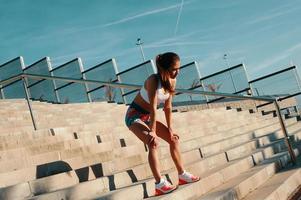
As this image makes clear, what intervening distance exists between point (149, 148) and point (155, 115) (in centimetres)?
34

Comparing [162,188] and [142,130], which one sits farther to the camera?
[142,130]

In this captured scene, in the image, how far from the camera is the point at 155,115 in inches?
161

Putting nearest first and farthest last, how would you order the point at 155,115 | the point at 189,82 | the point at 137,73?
the point at 155,115 < the point at 189,82 < the point at 137,73

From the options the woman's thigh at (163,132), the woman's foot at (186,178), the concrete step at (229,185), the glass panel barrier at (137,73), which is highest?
the glass panel barrier at (137,73)

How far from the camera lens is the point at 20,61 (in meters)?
15.6

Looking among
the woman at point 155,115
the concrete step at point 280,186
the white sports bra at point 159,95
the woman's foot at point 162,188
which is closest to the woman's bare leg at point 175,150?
the woman at point 155,115

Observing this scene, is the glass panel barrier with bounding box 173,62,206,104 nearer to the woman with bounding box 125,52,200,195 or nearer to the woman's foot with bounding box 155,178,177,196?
the woman with bounding box 125,52,200,195

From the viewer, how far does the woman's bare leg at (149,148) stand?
3924 mm

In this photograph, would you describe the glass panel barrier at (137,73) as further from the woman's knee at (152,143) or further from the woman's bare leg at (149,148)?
Result: the woman's knee at (152,143)

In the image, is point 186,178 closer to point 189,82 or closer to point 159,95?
point 159,95

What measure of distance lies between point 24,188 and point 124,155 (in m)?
1.87

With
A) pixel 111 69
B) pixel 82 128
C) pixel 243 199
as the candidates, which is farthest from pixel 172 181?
pixel 111 69

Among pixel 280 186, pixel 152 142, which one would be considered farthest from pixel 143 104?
pixel 280 186

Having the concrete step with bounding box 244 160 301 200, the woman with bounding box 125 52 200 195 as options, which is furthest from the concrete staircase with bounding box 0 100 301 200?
the woman with bounding box 125 52 200 195
